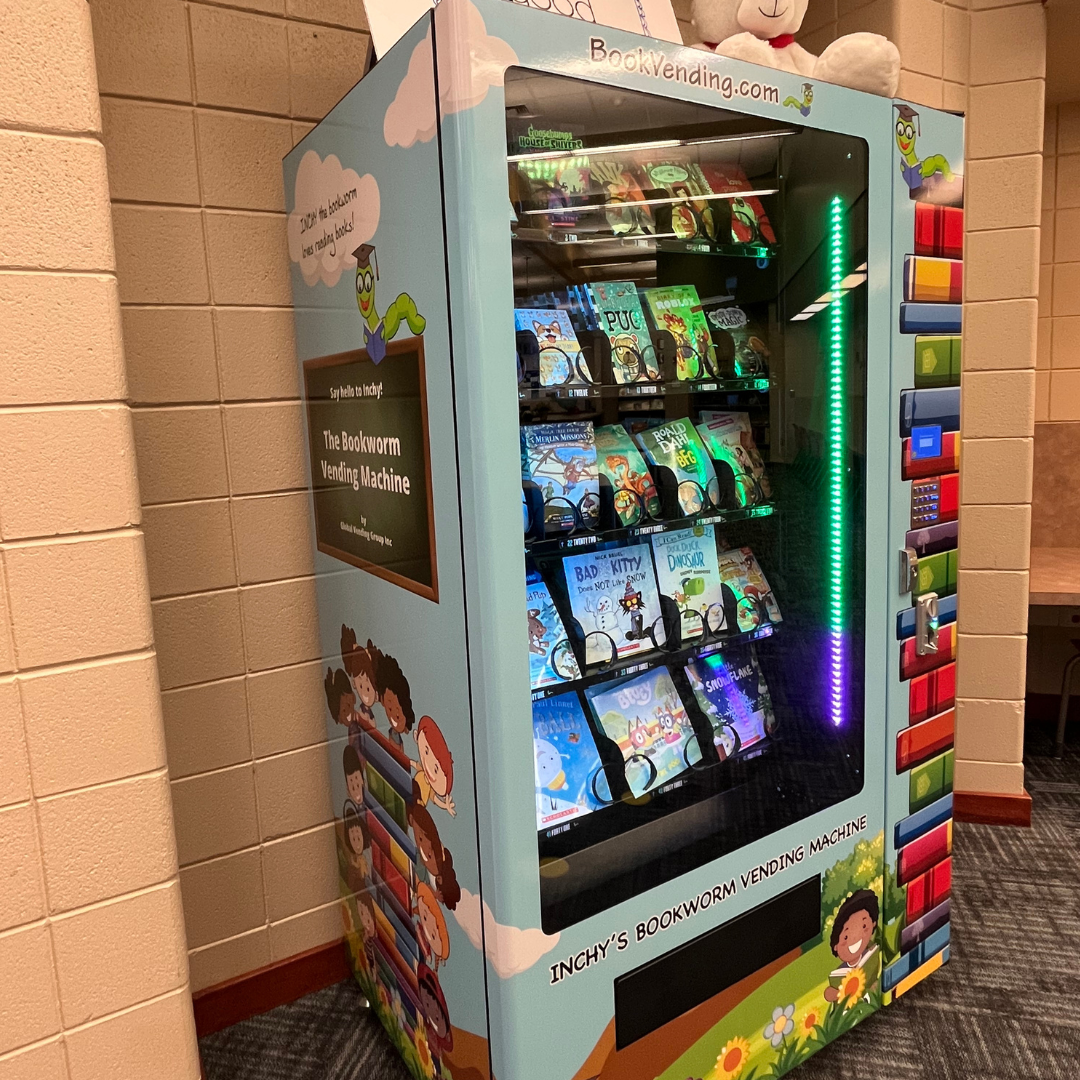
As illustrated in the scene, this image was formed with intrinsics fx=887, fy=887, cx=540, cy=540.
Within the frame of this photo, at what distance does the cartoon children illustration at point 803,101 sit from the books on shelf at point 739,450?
640 mm

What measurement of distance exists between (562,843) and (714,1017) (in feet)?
1.49

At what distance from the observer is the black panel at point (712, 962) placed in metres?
1.61

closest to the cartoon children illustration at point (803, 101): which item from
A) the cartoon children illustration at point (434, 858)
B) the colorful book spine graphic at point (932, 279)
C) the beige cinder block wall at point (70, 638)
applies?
the colorful book spine graphic at point (932, 279)

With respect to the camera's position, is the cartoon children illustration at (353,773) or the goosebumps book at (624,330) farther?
the cartoon children illustration at (353,773)

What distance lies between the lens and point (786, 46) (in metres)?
2.01

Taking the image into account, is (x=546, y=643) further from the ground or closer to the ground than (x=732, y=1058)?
further from the ground

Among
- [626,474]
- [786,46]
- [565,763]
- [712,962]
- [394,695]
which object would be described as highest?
[786,46]

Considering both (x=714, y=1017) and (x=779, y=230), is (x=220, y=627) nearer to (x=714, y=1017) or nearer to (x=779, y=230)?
(x=714, y=1017)

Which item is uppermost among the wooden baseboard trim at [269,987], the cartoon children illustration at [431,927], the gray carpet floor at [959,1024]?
the cartoon children illustration at [431,927]

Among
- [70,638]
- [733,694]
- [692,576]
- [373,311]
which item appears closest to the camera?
[70,638]

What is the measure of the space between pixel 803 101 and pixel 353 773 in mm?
1689

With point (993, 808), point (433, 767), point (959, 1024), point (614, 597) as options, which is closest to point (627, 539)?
point (614, 597)

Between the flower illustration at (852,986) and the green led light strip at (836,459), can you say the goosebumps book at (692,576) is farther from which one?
the flower illustration at (852,986)

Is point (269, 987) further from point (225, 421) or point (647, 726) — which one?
point (225, 421)
